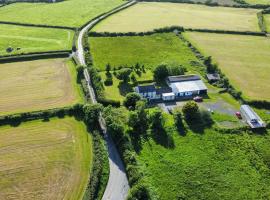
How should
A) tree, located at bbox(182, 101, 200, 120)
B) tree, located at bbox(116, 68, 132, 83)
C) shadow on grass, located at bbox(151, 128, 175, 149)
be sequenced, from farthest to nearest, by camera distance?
tree, located at bbox(116, 68, 132, 83), tree, located at bbox(182, 101, 200, 120), shadow on grass, located at bbox(151, 128, 175, 149)

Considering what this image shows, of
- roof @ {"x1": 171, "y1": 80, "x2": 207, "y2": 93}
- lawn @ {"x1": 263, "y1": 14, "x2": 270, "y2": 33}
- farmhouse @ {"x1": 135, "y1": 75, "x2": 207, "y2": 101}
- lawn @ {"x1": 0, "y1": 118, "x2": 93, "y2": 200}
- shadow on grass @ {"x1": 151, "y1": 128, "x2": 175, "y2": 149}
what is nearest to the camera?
lawn @ {"x1": 0, "y1": 118, "x2": 93, "y2": 200}

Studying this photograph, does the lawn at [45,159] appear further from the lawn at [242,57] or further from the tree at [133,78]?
the lawn at [242,57]

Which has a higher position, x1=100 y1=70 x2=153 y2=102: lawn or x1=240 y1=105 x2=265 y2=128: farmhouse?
x1=100 y1=70 x2=153 y2=102: lawn

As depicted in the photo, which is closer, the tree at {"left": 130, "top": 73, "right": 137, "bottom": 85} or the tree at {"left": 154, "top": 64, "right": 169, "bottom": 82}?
the tree at {"left": 130, "top": 73, "right": 137, "bottom": 85}

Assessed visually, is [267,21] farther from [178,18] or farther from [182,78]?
[182,78]

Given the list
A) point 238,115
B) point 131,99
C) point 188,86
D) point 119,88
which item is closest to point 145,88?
point 131,99

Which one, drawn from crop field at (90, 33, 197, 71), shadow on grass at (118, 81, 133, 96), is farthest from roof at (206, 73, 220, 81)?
shadow on grass at (118, 81, 133, 96)

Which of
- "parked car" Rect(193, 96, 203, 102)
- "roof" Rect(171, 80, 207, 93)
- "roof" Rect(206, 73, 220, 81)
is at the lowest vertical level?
"parked car" Rect(193, 96, 203, 102)

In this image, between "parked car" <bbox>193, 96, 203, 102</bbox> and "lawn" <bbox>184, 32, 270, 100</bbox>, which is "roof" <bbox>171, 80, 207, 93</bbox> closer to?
"parked car" <bbox>193, 96, 203, 102</bbox>
